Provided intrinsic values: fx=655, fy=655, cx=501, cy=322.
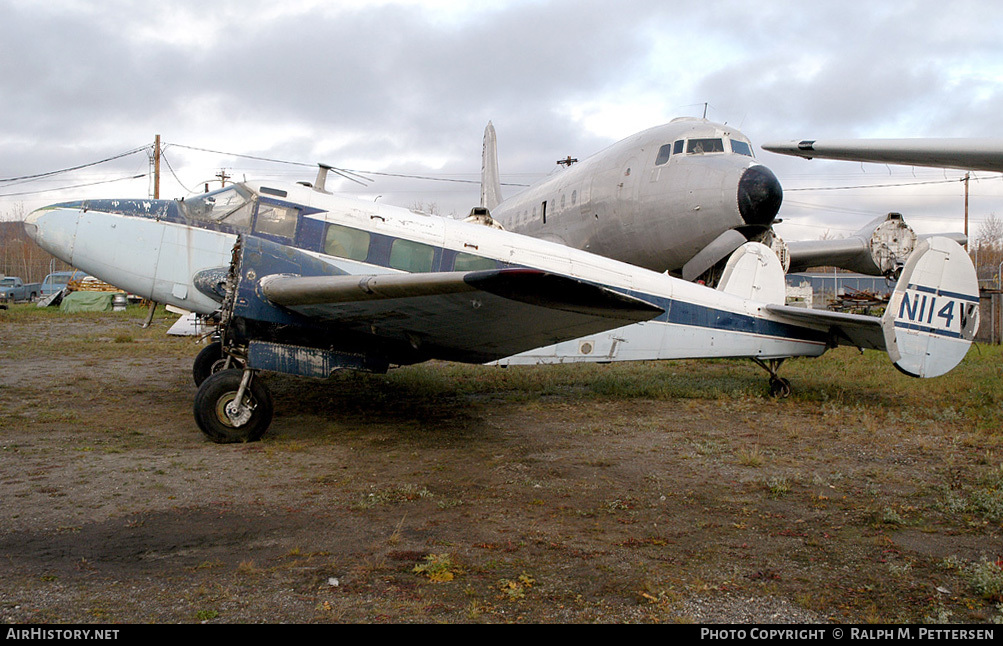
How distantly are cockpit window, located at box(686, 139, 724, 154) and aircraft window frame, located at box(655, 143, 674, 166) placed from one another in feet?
1.16

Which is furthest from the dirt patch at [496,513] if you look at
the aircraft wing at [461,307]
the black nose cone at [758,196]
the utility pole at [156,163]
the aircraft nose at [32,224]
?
the utility pole at [156,163]

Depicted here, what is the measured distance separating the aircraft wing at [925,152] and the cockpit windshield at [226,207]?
5.77 metres

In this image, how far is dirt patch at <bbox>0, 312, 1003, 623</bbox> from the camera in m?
2.94

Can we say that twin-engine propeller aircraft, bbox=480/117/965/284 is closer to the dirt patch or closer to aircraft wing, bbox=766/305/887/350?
aircraft wing, bbox=766/305/887/350

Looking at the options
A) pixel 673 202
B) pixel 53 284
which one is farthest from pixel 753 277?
pixel 53 284

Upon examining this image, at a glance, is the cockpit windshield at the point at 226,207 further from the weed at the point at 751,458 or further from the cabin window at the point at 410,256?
the weed at the point at 751,458

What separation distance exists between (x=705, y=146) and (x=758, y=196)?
146cm

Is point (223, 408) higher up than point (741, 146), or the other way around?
point (741, 146)

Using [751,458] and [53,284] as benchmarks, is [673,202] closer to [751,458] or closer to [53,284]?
[751,458]

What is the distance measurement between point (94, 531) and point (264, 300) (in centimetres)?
288

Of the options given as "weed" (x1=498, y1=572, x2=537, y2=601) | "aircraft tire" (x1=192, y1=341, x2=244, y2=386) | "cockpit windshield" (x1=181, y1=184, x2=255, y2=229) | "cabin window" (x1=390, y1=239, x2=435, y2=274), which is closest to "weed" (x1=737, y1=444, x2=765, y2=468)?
"weed" (x1=498, y1=572, x2=537, y2=601)

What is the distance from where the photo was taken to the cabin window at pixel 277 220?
722cm

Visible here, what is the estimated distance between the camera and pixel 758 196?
33.2ft

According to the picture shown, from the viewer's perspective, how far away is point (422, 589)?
3.04 meters
